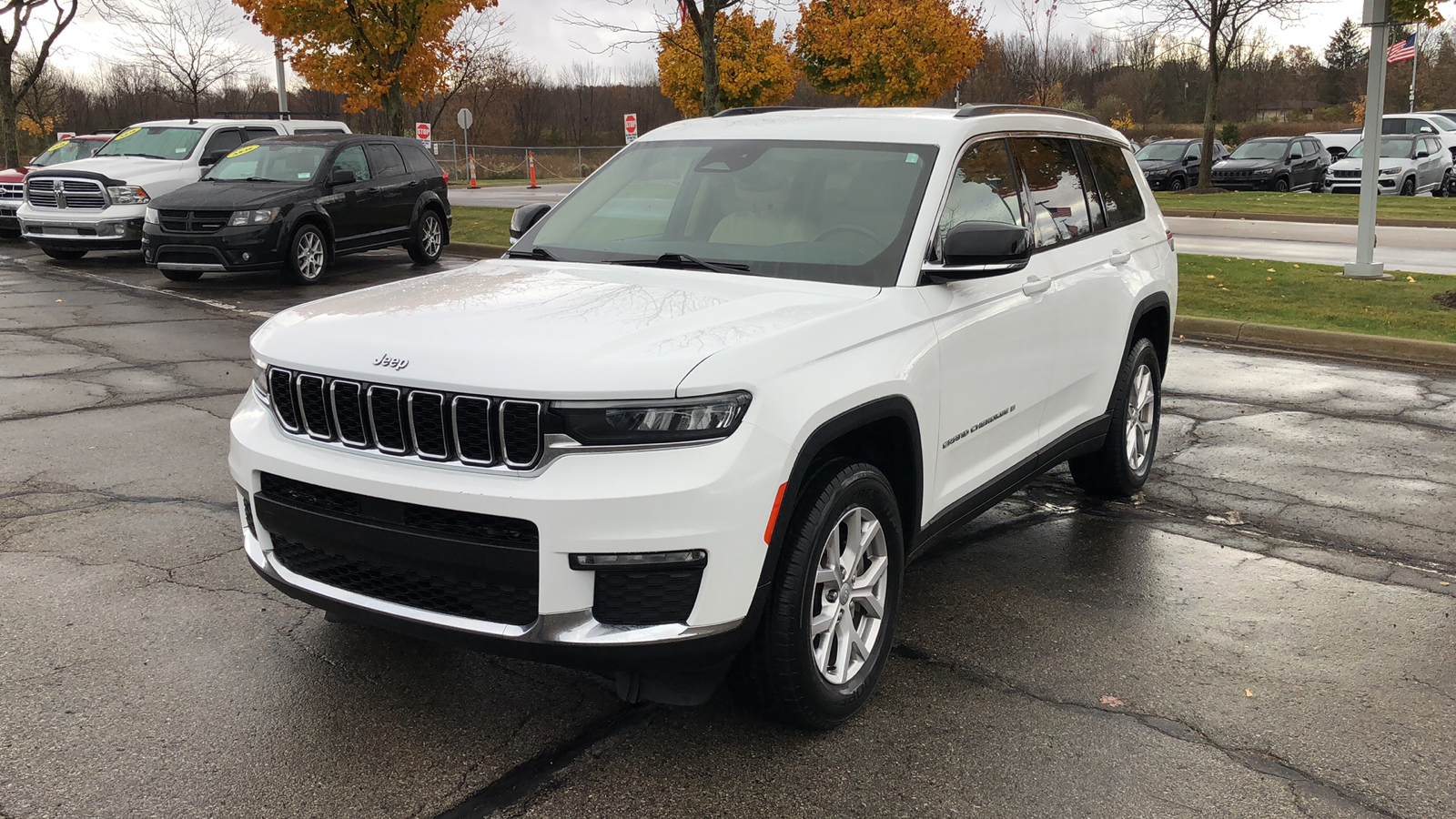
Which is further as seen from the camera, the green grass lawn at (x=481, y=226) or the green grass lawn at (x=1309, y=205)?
the green grass lawn at (x=1309, y=205)

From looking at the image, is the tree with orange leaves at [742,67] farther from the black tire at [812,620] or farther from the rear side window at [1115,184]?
the black tire at [812,620]

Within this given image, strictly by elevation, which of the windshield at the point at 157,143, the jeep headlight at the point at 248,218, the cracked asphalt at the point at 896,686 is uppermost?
the windshield at the point at 157,143

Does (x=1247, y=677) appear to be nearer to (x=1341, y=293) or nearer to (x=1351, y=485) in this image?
(x=1351, y=485)

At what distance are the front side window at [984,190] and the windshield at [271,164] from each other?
11.5m

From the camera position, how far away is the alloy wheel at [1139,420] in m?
5.82

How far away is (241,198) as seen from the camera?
44.4 feet

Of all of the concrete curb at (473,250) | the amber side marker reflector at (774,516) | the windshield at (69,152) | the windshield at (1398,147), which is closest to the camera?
the amber side marker reflector at (774,516)

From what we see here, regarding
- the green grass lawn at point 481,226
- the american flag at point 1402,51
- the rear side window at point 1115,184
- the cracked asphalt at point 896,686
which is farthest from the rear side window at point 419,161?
the american flag at point 1402,51

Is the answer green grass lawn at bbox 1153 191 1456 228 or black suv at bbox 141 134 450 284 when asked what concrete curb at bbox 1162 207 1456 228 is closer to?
green grass lawn at bbox 1153 191 1456 228

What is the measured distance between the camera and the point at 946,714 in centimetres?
361

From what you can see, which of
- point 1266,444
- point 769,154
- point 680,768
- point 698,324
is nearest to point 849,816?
point 680,768

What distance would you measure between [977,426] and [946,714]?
1.09 metres

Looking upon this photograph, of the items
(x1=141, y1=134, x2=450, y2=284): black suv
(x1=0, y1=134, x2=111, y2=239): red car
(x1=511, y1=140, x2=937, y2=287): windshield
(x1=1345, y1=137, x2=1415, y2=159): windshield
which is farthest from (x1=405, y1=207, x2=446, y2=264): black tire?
(x1=1345, y1=137, x2=1415, y2=159): windshield

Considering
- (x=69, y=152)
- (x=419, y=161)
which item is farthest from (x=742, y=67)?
(x=419, y=161)
